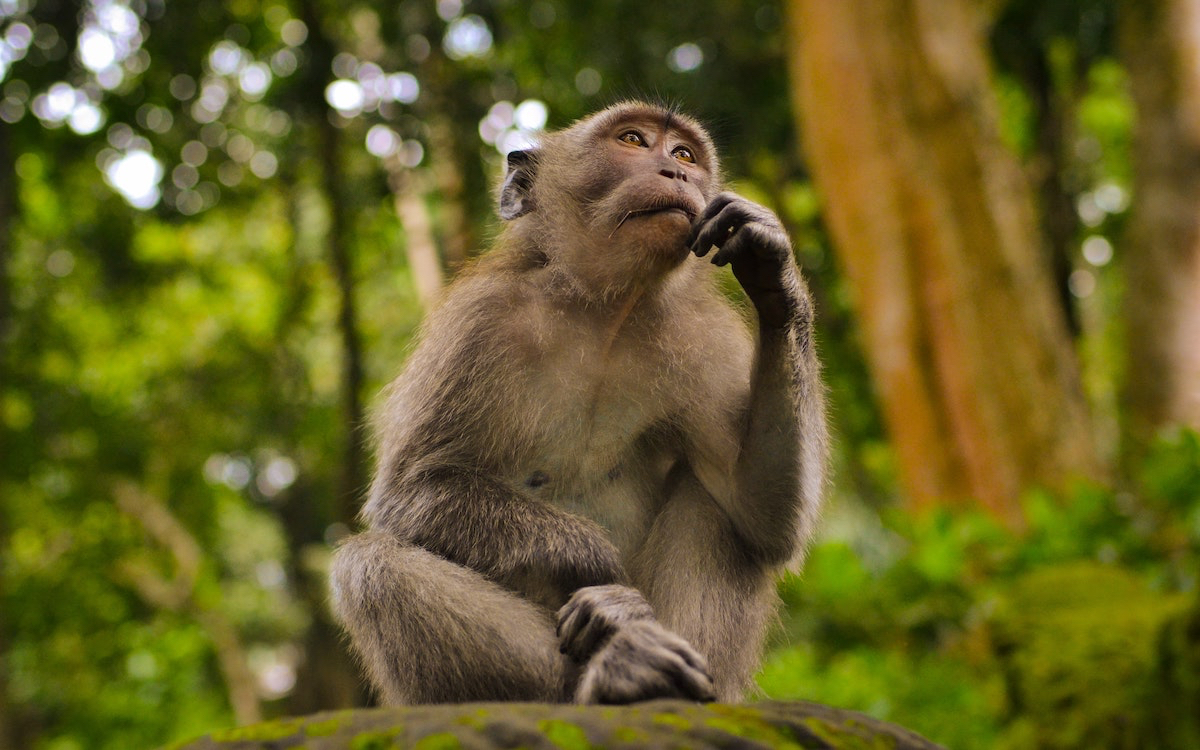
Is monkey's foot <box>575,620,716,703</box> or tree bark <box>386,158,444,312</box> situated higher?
tree bark <box>386,158,444,312</box>

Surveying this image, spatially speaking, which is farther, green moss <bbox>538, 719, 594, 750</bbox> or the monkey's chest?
the monkey's chest

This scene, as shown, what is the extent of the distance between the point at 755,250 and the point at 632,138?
0.78 metres

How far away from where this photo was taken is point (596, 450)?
3156mm

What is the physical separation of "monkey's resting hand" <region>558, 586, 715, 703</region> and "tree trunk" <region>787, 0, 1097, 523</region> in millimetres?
6152

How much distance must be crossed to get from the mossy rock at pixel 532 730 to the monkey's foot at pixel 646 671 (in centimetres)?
10

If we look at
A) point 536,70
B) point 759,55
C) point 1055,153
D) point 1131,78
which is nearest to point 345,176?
point 536,70

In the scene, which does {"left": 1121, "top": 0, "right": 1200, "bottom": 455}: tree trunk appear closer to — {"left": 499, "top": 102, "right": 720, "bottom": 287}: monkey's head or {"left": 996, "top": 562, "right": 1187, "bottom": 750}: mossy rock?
{"left": 996, "top": 562, "right": 1187, "bottom": 750}: mossy rock

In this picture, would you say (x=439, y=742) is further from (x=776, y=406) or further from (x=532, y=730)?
(x=776, y=406)

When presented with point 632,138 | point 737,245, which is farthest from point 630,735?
point 632,138

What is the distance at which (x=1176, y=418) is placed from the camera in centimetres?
831

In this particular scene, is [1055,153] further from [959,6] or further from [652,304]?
[652,304]

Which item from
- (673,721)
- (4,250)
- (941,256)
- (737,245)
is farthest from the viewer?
(4,250)

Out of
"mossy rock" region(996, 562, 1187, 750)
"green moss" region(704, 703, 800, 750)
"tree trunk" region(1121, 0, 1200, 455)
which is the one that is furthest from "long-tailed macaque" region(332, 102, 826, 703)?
"tree trunk" region(1121, 0, 1200, 455)

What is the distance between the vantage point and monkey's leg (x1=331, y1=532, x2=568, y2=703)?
2.74 metres
